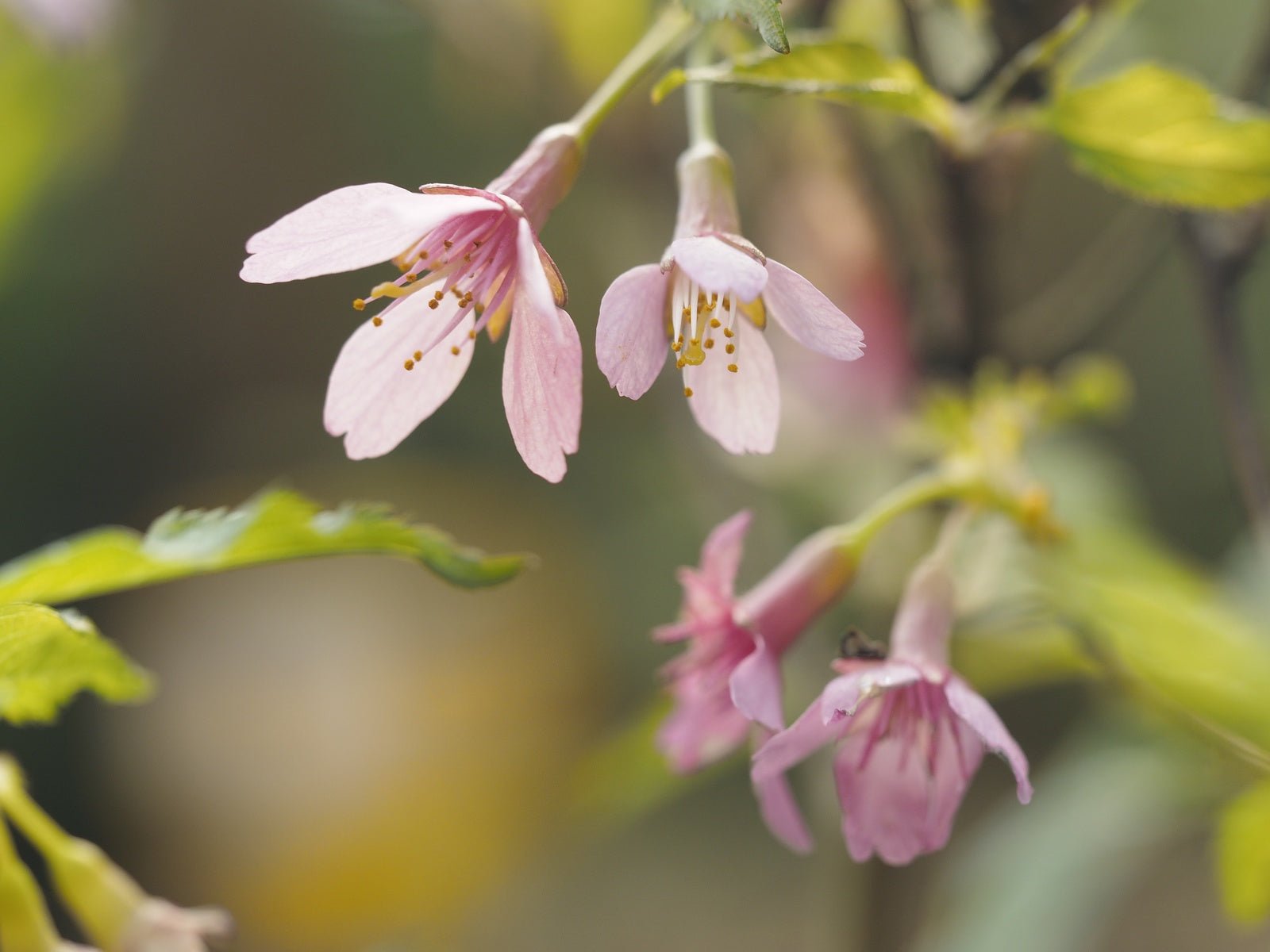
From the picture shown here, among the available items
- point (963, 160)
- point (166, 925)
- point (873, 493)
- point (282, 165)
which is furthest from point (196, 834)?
point (963, 160)

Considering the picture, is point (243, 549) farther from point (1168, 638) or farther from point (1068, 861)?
point (1068, 861)

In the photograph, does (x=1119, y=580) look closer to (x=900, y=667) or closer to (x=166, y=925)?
(x=900, y=667)

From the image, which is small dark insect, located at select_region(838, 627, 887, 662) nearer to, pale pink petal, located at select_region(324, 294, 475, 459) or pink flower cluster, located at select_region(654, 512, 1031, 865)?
pink flower cluster, located at select_region(654, 512, 1031, 865)

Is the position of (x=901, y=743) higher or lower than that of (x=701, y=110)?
lower

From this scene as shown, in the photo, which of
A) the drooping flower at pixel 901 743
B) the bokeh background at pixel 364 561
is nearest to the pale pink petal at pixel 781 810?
the drooping flower at pixel 901 743

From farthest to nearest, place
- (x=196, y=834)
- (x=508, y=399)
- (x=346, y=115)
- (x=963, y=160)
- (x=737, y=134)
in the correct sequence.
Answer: (x=346, y=115)
(x=196, y=834)
(x=737, y=134)
(x=963, y=160)
(x=508, y=399)

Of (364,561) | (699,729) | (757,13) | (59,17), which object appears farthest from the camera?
(364,561)

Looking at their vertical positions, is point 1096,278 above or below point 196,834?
above

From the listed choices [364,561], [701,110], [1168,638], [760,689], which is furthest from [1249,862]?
[364,561]
